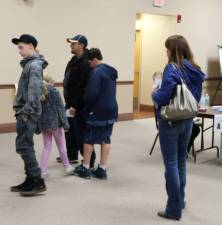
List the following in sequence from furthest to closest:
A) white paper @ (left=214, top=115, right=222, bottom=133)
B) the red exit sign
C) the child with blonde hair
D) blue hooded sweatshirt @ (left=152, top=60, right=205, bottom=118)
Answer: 1. the red exit sign
2. white paper @ (left=214, top=115, right=222, bottom=133)
3. the child with blonde hair
4. blue hooded sweatshirt @ (left=152, top=60, right=205, bottom=118)

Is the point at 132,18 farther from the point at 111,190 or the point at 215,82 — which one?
the point at 111,190

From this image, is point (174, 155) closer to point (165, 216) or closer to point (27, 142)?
point (165, 216)

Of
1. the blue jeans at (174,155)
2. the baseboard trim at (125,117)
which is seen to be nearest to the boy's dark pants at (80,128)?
the blue jeans at (174,155)

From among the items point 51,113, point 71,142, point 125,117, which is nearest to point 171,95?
point 51,113

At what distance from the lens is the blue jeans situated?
3475mm

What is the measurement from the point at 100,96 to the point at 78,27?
12.3 ft

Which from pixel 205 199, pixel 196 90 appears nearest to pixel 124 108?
pixel 205 199

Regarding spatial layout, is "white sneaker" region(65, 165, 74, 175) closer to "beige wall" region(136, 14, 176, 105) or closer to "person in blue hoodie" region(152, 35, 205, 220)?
"person in blue hoodie" region(152, 35, 205, 220)

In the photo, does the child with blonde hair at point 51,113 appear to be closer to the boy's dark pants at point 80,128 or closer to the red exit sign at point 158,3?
the boy's dark pants at point 80,128

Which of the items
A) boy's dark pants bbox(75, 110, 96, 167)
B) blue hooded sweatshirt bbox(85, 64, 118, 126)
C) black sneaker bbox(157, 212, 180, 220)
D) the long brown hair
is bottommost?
black sneaker bbox(157, 212, 180, 220)

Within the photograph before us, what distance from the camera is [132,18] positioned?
29.1 ft

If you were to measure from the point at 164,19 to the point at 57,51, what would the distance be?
311 centimetres

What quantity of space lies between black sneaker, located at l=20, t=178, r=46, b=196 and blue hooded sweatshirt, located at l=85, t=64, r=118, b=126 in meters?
0.78

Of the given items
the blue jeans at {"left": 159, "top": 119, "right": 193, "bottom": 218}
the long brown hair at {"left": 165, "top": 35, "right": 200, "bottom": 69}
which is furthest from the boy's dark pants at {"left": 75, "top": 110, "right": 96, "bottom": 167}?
the long brown hair at {"left": 165, "top": 35, "right": 200, "bottom": 69}
